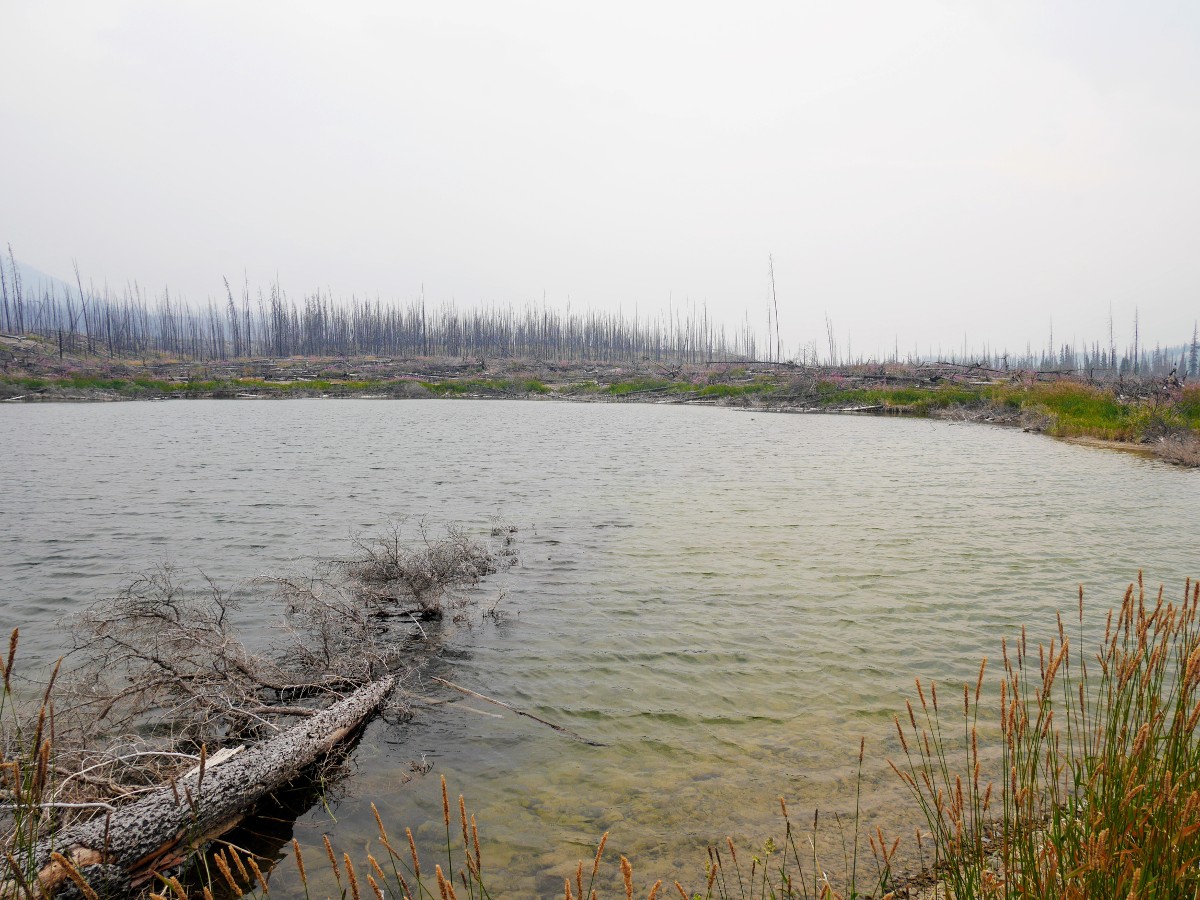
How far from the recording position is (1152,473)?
17453mm

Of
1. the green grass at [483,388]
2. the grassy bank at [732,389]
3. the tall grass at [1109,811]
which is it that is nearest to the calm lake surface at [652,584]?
the tall grass at [1109,811]

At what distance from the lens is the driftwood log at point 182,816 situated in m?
3.13

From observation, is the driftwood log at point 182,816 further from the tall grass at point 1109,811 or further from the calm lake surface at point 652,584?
the tall grass at point 1109,811

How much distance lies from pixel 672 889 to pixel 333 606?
14.2 feet

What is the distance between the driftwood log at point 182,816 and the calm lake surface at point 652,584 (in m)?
0.38

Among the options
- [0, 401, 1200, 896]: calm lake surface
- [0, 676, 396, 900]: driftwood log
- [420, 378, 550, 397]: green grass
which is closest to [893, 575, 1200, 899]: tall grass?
[0, 401, 1200, 896]: calm lake surface

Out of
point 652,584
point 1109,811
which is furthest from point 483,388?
point 1109,811

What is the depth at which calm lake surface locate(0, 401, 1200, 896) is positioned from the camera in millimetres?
4570

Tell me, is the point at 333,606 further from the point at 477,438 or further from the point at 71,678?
the point at 477,438

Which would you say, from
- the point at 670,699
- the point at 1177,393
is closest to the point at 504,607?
the point at 670,699

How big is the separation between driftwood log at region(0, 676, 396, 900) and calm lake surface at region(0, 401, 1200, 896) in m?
0.38

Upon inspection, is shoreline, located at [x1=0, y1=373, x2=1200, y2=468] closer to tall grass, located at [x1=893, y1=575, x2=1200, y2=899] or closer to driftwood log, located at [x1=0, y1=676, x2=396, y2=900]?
tall grass, located at [x1=893, y1=575, x2=1200, y2=899]

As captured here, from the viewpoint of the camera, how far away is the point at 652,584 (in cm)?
907

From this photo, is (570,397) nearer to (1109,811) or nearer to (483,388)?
(483,388)
